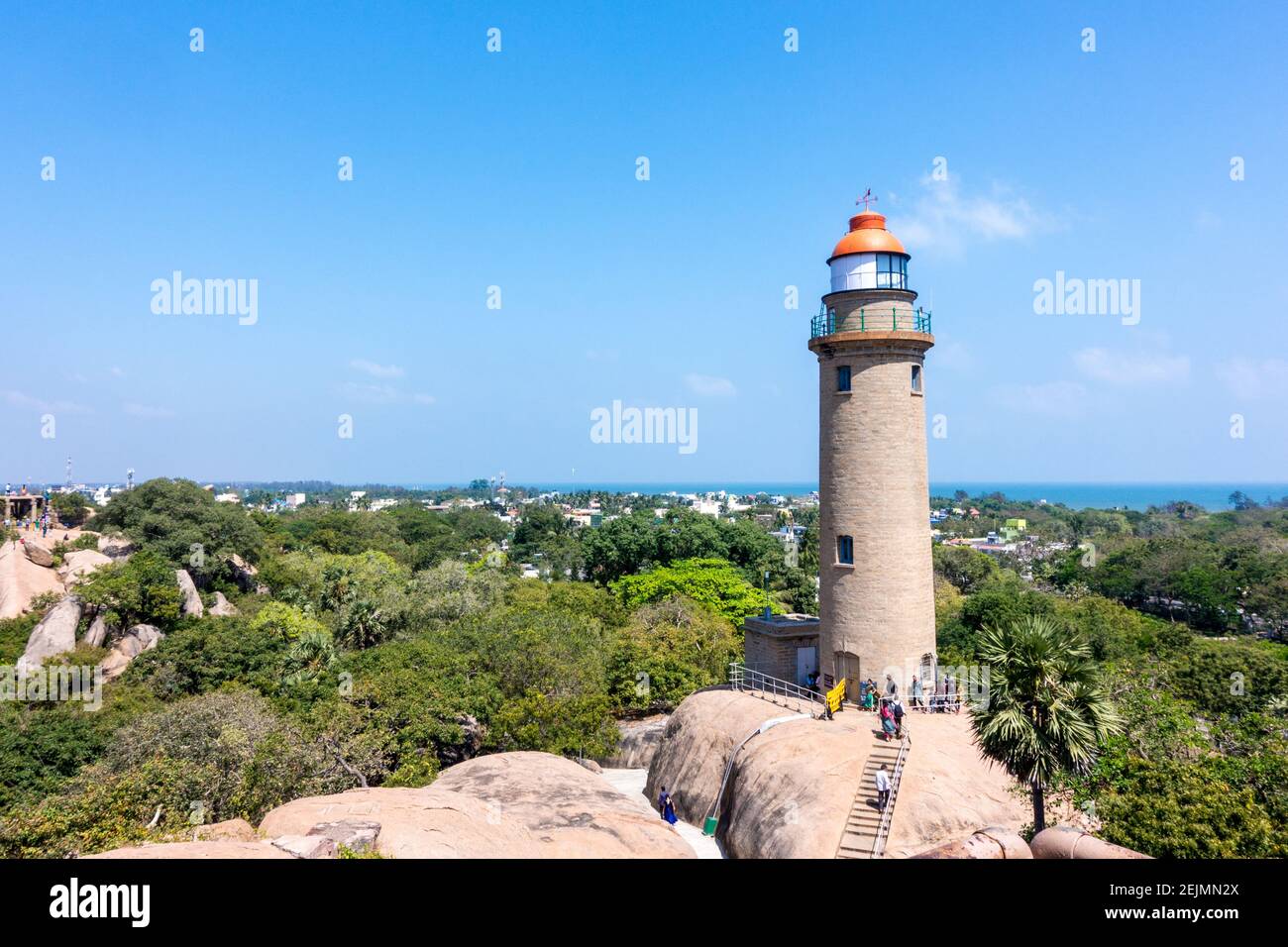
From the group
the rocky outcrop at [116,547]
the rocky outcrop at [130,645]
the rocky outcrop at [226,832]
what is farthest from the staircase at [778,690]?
the rocky outcrop at [116,547]

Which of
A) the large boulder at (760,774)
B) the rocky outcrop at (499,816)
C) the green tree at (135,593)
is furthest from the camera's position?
the green tree at (135,593)

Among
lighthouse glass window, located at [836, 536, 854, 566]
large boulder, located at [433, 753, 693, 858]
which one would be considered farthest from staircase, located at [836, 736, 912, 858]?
lighthouse glass window, located at [836, 536, 854, 566]

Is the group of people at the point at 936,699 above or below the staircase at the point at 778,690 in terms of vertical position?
above

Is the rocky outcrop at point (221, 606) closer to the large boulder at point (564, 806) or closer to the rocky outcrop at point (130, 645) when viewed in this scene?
the rocky outcrop at point (130, 645)

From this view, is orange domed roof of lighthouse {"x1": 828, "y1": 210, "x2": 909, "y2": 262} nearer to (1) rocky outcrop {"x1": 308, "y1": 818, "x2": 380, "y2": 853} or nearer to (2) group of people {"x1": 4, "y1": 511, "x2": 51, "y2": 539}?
(1) rocky outcrop {"x1": 308, "y1": 818, "x2": 380, "y2": 853}

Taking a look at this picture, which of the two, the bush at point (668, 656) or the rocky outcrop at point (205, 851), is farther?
the bush at point (668, 656)
